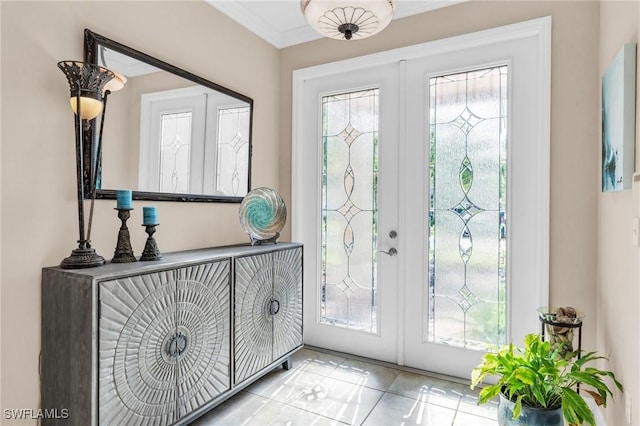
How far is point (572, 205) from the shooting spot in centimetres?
211

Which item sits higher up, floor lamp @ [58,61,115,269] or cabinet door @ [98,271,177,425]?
floor lamp @ [58,61,115,269]

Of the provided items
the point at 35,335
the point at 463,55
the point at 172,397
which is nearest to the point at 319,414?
the point at 172,397

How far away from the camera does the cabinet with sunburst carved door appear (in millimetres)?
2125

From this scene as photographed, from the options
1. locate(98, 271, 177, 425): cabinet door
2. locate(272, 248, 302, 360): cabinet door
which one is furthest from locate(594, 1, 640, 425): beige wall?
locate(98, 271, 177, 425): cabinet door

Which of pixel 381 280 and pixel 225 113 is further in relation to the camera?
pixel 381 280

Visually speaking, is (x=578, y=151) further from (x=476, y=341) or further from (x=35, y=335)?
(x=35, y=335)

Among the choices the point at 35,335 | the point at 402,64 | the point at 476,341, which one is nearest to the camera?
the point at 35,335

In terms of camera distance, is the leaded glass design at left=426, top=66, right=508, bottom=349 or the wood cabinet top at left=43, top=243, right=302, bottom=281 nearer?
the wood cabinet top at left=43, top=243, right=302, bottom=281

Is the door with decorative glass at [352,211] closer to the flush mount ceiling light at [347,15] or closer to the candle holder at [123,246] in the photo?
the flush mount ceiling light at [347,15]

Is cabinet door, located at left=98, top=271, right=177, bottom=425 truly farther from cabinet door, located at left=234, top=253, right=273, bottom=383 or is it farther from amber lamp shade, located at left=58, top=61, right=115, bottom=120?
amber lamp shade, located at left=58, top=61, right=115, bottom=120

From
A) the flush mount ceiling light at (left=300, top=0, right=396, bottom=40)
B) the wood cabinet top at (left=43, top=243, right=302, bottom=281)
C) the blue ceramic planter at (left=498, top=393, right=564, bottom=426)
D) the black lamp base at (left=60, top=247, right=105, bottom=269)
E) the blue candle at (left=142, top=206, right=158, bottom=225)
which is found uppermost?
the flush mount ceiling light at (left=300, top=0, right=396, bottom=40)

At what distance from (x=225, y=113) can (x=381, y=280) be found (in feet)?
5.57

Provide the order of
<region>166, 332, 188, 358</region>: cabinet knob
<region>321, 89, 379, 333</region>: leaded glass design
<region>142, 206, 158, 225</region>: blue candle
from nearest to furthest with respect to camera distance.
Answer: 1. <region>166, 332, 188, 358</region>: cabinet knob
2. <region>142, 206, 158, 225</region>: blue candle
3. <region>321, 89, 379, 333</region>: leaded glass design

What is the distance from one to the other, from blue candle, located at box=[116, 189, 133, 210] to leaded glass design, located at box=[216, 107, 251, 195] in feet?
2.56
